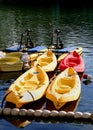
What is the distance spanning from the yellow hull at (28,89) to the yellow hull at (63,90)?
2.06 ft

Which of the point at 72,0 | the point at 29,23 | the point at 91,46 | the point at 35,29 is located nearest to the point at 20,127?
the point at 91,46

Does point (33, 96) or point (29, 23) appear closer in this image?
point (33, 96)

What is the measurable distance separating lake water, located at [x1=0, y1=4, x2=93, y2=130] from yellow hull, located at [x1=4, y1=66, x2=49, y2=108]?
160cm

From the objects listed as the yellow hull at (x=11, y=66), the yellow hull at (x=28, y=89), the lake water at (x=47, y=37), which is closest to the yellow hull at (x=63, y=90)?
the yellow hull at (x=28, y=89)

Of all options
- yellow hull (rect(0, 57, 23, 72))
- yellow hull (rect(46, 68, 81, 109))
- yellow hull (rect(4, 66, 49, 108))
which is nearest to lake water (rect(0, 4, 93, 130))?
yellow hull (rect(0, 57, 23, 72))

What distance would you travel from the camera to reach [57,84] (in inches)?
988

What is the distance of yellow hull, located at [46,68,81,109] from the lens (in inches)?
891

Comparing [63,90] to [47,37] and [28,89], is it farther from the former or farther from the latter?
[47,37]

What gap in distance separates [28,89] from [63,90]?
2.13 metres

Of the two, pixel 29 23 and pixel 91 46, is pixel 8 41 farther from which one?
pixel 29 23

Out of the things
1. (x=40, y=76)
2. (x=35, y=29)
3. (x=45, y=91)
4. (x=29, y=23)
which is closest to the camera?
(x=45, y=91)

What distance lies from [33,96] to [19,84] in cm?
216

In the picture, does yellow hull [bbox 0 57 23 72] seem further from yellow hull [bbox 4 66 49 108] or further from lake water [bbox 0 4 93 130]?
yellow hull [bbox 4 66 49 108]

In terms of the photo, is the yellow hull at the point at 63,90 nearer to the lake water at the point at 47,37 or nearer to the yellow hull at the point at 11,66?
the lake water at the point at 47,37
